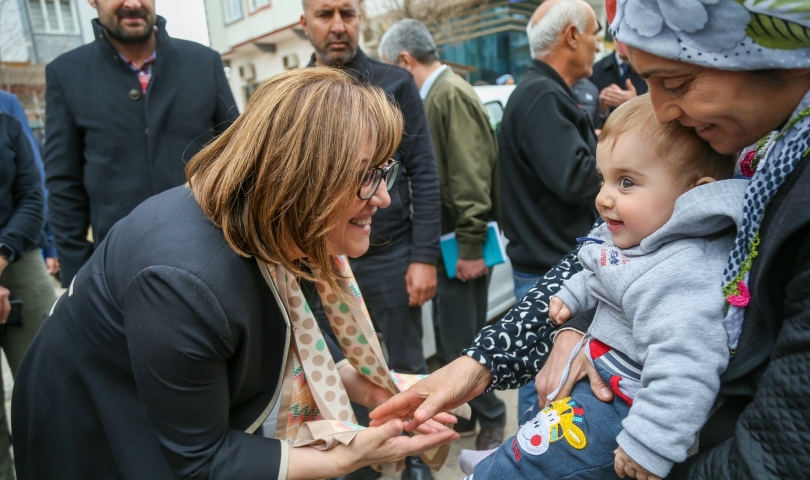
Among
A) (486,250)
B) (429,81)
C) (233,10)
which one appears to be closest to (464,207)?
(486,250)

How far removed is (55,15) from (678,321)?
18121 millimetres

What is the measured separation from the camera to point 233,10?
20.2 meters

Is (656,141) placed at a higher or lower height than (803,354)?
higher

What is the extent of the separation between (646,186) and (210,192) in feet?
3.30

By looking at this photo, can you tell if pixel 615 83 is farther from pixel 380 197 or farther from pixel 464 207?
pixel 380 197

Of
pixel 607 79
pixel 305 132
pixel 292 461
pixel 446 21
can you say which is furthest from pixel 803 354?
pixel 446 21

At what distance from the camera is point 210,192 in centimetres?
138

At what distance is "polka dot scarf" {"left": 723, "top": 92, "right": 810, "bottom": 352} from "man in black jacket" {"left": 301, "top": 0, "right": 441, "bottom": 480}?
6.23ft

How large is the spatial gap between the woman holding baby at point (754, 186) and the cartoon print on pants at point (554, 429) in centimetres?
12

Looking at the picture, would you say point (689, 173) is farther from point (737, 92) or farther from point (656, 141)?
point (737, 92)

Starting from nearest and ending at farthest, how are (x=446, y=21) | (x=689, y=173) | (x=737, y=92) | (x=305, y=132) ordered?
(x=737, y=92) < (x=689, y=173) < (x=305, y=132) < (x=446, y=21)

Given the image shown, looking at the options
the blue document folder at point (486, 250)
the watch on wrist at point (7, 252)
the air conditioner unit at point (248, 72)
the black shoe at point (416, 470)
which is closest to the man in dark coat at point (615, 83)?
the blue document folder at point (486, 250)

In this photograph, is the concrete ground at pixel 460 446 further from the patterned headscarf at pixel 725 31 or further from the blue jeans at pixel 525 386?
the patterned headscarf at pixel 725 31

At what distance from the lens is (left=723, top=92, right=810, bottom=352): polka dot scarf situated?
83 centimetres
